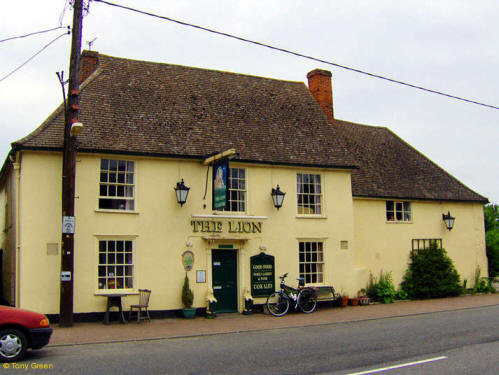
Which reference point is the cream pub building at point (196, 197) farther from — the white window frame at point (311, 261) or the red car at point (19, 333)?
the red car at point (19, 333)

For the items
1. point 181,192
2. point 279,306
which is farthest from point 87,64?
point 279,306

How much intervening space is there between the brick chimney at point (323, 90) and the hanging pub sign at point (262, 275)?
7893mm

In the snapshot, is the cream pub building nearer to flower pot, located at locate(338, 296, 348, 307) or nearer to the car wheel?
flower pot, located at locate(338, 296, 348, 307)

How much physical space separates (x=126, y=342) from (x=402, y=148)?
63.1 feet

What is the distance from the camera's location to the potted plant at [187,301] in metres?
18.0

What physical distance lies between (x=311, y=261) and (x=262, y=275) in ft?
7.34

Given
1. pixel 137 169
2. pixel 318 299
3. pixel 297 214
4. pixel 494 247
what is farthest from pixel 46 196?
pixel 494 247

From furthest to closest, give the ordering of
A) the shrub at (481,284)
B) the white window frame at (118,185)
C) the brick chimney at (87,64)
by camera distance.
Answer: the shrub at (481,284) → the brick chimney at (87,64) → the white window frame at (118,185)

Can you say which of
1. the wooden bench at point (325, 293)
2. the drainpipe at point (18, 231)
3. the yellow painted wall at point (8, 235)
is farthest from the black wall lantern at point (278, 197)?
the yellow painted wall at point (8, 235)

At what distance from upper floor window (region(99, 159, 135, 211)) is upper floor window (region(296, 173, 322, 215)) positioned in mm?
6287

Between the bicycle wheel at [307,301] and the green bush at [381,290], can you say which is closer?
the bicycle wheel at [307,301]

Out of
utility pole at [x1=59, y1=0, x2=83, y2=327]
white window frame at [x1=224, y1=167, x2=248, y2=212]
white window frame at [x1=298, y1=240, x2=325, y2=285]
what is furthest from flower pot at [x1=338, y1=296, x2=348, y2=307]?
utility pole at [x1=59, y1=0, x2=83, y2=327]

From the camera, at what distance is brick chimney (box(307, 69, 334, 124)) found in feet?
81.1

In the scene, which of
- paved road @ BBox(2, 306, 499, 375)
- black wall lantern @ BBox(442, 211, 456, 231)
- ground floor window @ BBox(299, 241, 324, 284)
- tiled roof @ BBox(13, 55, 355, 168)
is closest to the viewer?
paved road @ BBox(2, 306, 499, 375)
